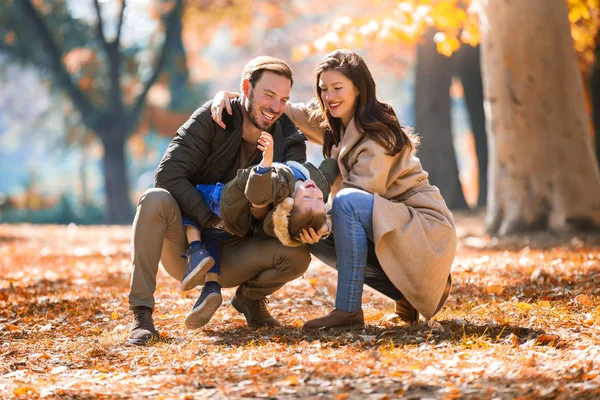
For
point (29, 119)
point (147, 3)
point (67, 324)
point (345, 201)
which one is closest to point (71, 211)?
point (147, 3)

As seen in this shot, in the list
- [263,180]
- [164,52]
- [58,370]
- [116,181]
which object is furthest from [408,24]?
[116,181]

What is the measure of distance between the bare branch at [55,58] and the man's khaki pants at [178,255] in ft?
59.2

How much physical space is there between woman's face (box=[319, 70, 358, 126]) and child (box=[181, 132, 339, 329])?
328 millimetres

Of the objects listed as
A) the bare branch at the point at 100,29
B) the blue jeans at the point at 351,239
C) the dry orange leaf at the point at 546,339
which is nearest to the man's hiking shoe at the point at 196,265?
the blue jeans at the point at 351,239

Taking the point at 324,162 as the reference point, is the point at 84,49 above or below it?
above

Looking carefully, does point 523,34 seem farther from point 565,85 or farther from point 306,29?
point 306,29

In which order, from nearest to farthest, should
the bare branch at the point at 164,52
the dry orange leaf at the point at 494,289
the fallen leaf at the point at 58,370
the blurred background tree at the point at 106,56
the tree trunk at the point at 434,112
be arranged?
the fallen leaf at the point at 58,370
the dry orange leaf at the point at 494,289
the tree trunk at the point at 434,112
the blurred background tree at the point at 106,56
the bare branch at the point at 164,52

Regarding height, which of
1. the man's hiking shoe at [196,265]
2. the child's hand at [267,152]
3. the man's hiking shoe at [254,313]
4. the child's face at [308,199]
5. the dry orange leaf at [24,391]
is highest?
the child's hand at [267,152]

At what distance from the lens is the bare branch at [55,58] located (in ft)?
72.4

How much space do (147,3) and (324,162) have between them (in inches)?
870

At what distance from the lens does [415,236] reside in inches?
198

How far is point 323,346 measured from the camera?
15.3 ft

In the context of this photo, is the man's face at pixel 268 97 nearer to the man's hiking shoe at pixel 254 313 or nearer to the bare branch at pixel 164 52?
the man's hiking shoe at pixel 254 313

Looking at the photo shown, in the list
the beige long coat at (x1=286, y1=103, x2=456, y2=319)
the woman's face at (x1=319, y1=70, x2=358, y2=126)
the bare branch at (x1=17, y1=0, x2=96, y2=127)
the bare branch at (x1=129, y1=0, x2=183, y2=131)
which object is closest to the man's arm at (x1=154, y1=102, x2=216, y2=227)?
the woman's face at (x1=319, y1=70, x2=358, y2=126)
